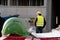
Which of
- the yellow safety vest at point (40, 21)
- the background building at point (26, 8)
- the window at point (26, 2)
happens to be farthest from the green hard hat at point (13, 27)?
the window at point (26, 2)

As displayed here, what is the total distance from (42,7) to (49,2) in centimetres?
68

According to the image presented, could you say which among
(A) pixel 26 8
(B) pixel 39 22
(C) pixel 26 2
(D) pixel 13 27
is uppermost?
(D) pixel 13 27

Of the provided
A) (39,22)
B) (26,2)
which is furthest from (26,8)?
(39,22)

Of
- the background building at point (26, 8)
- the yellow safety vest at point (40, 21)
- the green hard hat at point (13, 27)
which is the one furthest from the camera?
the background building at point (26, 8)

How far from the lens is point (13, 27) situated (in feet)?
12.9

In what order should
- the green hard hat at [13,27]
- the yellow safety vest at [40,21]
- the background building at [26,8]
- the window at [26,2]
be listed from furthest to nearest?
the window at [26,2] < the background building at [26,8] < the yellow safety vest at [40,21] < the green hard hat at [13,27]

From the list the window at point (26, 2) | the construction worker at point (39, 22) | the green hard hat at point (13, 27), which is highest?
the green hard hat at point (13, 27)

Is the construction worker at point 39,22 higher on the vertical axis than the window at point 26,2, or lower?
lower

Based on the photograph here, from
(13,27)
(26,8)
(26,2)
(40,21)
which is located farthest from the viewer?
(26,2)

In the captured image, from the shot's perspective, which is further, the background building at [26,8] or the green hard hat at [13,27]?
the background building at [26,8]

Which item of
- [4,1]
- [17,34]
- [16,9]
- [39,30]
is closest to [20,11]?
[16,9]

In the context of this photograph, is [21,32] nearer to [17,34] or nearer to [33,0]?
[17,34]

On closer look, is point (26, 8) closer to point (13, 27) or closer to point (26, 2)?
point (26, 2)

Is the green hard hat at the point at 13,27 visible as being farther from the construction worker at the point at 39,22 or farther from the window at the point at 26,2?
the window at the point at 26,2
